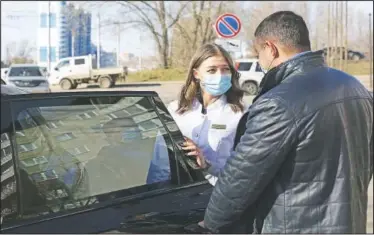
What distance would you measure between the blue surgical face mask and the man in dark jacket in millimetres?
1350

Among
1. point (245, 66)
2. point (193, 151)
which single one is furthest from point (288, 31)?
point (245, 66)

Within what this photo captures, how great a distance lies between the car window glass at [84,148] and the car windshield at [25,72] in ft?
70.3

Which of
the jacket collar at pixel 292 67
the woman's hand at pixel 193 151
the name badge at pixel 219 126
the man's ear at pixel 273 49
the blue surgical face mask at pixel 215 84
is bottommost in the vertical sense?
the woman's hand at pixel 193 151

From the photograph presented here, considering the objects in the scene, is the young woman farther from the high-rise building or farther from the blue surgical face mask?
the high-rise building

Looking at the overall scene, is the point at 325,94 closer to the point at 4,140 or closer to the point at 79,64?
the point at 4,140

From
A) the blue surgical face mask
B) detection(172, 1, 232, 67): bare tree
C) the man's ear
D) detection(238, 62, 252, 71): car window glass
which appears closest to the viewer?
the man's ear

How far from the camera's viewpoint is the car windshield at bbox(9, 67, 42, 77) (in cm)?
2317

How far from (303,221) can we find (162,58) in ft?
120

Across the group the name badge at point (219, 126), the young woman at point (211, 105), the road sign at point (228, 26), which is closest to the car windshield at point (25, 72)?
the road sign at point (228, 26)

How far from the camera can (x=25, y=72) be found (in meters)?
23.3

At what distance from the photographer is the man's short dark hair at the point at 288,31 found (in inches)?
84.6

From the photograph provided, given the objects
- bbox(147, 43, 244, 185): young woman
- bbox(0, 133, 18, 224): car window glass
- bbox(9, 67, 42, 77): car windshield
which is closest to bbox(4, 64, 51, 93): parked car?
A: bbox(9, 67, 42, 77): car windshield

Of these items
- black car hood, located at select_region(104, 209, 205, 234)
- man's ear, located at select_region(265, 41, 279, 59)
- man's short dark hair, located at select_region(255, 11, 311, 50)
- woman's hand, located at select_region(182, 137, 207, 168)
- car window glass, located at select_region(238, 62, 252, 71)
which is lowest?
car window glass, located at select_region(238, 62, 252, 71)

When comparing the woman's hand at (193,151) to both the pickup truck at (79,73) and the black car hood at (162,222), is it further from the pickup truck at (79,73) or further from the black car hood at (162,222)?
the pickup truck at (79,73)
